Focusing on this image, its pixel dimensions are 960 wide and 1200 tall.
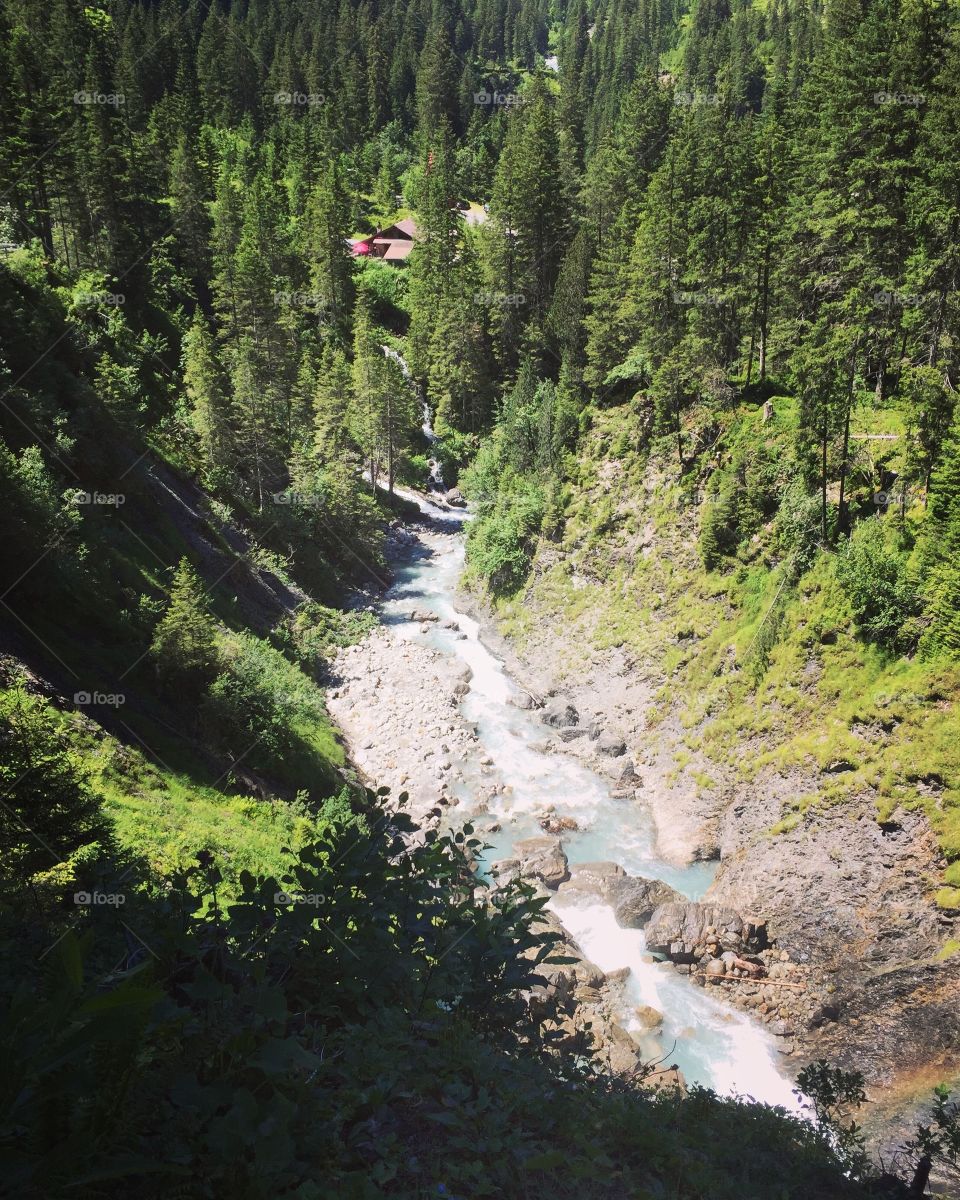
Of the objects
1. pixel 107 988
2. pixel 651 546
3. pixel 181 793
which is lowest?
pixel 651 546

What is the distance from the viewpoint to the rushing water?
51.1 feet

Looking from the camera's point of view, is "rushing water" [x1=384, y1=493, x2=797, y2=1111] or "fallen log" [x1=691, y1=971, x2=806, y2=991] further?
"fallen log" [x1=691, y1=971, x2=806, y2=991]

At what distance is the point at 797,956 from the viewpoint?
56.7 ft

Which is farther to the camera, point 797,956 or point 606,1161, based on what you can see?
point 797,956

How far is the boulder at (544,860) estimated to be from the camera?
20.3 metres

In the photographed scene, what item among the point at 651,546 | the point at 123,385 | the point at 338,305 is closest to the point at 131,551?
the point at 123,385

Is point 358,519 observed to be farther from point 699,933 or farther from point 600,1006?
point 600,1006

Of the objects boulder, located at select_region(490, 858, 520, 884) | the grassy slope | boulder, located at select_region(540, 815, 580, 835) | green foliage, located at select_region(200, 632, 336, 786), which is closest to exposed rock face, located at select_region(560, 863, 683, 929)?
boulder, located at select_region(490, 858, 520, 884)

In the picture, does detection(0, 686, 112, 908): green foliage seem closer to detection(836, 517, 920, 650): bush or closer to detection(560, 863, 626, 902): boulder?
detection(560, 863, 626, 902): boulder

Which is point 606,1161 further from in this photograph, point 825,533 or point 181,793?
point 825,533

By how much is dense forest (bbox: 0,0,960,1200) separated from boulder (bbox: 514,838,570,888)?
3870 millimetres

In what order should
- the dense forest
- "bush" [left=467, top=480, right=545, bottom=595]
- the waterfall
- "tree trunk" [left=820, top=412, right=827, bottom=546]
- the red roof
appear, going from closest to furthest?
the dense forest → "tree trunk" [left=820, top=412, right=827, bottom=546] → "bush" [left=467, top=480, right=545, bottom=595] → the waterfall → the red roof

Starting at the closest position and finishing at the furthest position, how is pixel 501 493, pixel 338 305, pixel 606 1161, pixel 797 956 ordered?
pixel 606 1161 < pixel 797 956 < pixel 501 493 < pixel 338 305

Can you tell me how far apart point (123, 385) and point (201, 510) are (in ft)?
18.9
